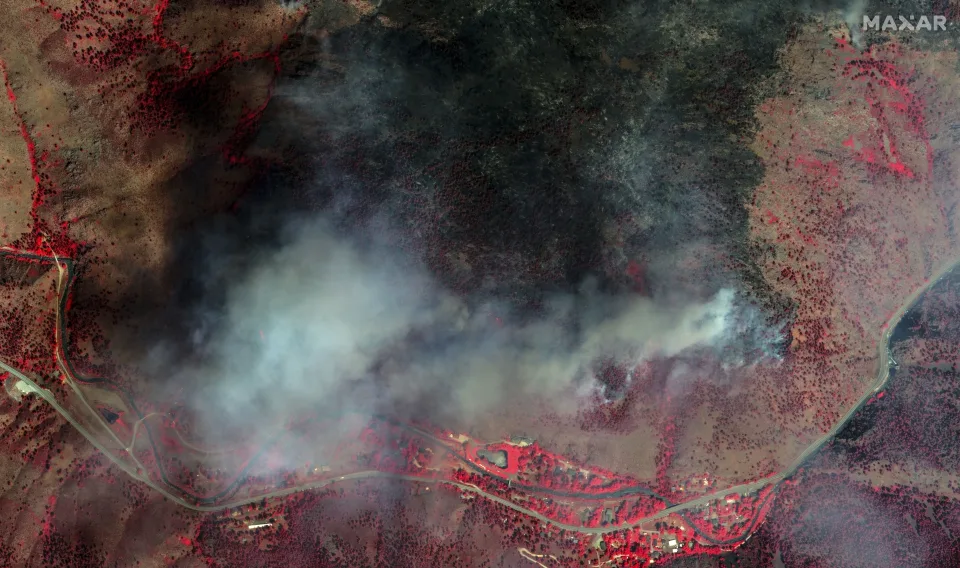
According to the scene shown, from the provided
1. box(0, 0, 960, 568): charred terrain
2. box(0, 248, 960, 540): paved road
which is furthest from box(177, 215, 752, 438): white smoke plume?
box(0, 248, 960, 540): paved road

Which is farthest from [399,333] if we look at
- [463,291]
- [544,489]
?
[544,489]

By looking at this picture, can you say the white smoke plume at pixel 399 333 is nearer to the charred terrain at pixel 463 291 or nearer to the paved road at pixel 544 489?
the charred terrain at pixel 463 291

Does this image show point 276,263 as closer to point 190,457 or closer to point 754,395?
point 190,457

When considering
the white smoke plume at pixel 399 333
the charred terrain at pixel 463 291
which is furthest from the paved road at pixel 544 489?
the white smoke plume at pixel 399 333

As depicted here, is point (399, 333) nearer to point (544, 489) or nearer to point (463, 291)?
point (463, 291)

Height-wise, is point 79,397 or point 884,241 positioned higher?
point 884,241

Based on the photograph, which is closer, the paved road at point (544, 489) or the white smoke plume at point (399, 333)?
the white smoke plume at point (399, 333)

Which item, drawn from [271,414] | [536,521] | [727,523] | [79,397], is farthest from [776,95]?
[79,397]

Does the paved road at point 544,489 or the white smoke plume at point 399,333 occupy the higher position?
the white smoke plume at point 399,333
